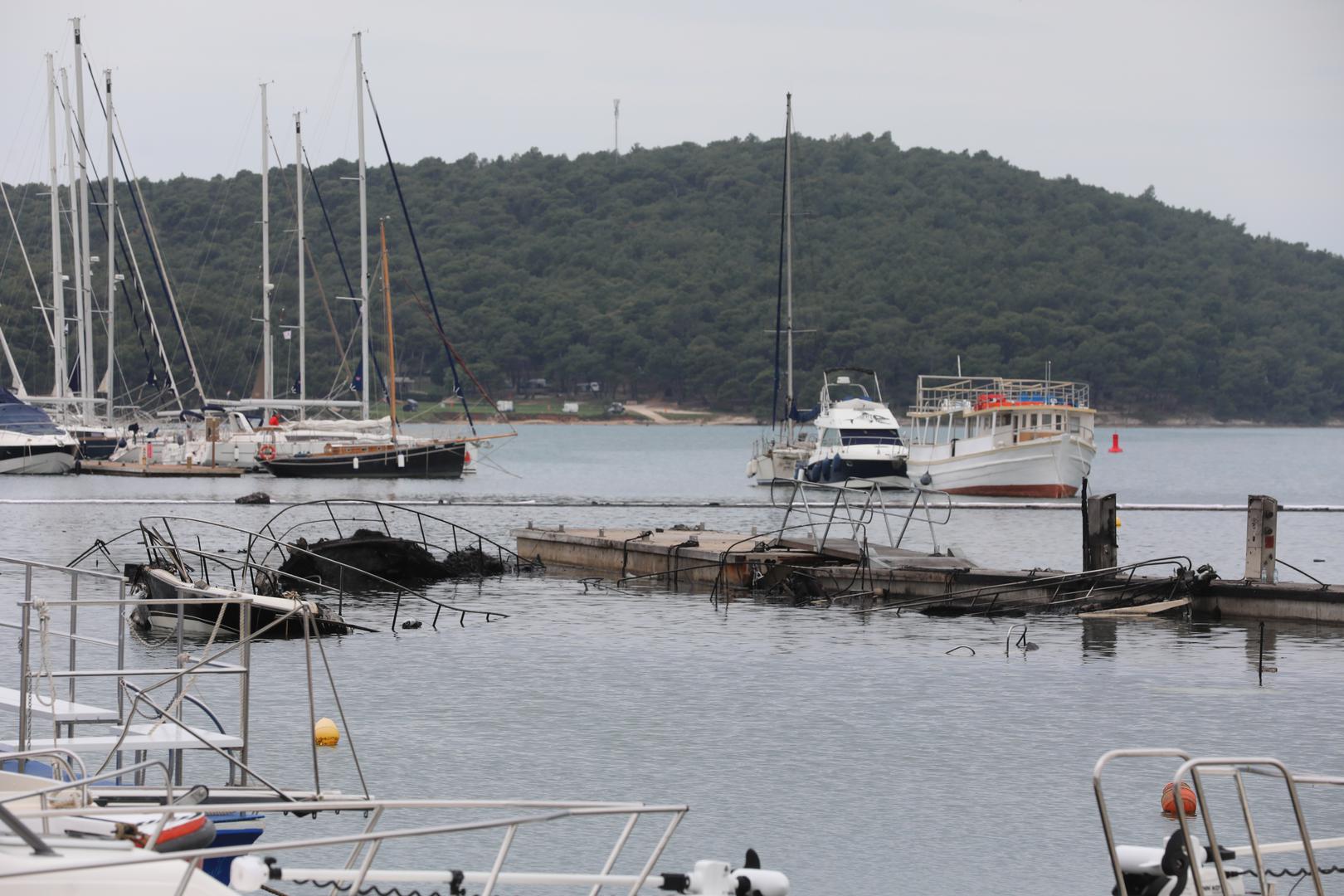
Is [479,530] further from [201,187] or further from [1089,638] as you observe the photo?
[201,187]

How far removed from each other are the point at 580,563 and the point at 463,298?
12337 cm

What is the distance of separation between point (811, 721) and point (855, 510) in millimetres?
39789

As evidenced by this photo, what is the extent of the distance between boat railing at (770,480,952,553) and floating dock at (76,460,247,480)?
2798cm

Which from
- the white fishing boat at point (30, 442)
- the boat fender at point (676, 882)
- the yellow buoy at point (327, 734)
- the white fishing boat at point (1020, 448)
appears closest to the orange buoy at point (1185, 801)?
the boat fender at point (676, 882)

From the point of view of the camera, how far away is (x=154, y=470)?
79625 mm

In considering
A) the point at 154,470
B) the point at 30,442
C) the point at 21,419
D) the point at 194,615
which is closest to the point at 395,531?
the point at 194,615

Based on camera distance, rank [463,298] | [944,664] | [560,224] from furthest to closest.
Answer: [560,224], [463,298], [944,664]

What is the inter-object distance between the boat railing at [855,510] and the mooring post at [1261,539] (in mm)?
5374

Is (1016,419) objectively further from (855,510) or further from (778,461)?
(778,461)

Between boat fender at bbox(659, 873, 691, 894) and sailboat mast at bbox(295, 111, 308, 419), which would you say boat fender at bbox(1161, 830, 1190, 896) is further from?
sailboat mast at bbox(295, 111, 308, 419)

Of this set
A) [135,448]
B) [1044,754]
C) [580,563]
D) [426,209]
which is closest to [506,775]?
[1044,754]

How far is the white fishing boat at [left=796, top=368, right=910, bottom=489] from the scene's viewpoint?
6912 cm

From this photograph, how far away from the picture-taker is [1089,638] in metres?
28.5

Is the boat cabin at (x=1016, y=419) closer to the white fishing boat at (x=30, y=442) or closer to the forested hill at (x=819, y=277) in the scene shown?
the white fishing boat at (x=30, y=442)
